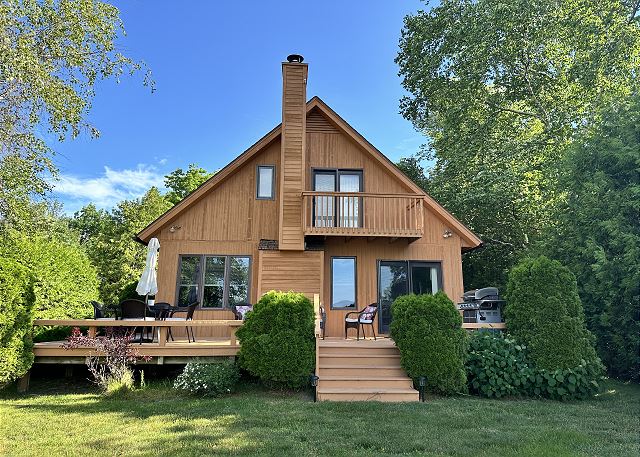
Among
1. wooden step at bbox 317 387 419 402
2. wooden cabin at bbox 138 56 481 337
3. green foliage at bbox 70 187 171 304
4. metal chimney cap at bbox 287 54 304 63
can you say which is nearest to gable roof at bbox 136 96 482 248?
wooden cabin at bbox 138 56 481 337

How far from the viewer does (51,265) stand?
918 centimetres

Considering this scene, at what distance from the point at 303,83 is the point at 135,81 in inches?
166

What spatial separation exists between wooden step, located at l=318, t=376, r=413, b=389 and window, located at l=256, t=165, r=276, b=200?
5.65 meters

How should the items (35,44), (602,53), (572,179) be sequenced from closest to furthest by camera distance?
1. (35,44)
2. (572,179)
3. (602,53)

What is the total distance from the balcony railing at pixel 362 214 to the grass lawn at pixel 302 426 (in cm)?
439

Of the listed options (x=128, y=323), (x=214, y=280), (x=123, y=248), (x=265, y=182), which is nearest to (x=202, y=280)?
(x=214, y=280)

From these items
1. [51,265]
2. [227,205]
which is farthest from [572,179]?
[51,265]

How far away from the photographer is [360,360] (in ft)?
24.7

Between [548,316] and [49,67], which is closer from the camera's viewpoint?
[548,316]

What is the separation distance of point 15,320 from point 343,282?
6.91m

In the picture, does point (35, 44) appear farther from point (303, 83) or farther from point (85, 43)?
point (303, 83)

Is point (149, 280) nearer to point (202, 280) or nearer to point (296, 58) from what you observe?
point (202, 280)

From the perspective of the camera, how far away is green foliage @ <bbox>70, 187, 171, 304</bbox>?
19219mm

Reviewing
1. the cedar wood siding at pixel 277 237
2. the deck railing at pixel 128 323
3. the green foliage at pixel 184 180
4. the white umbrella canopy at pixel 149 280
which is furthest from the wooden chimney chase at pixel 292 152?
the green foliage at pixel 184 180
